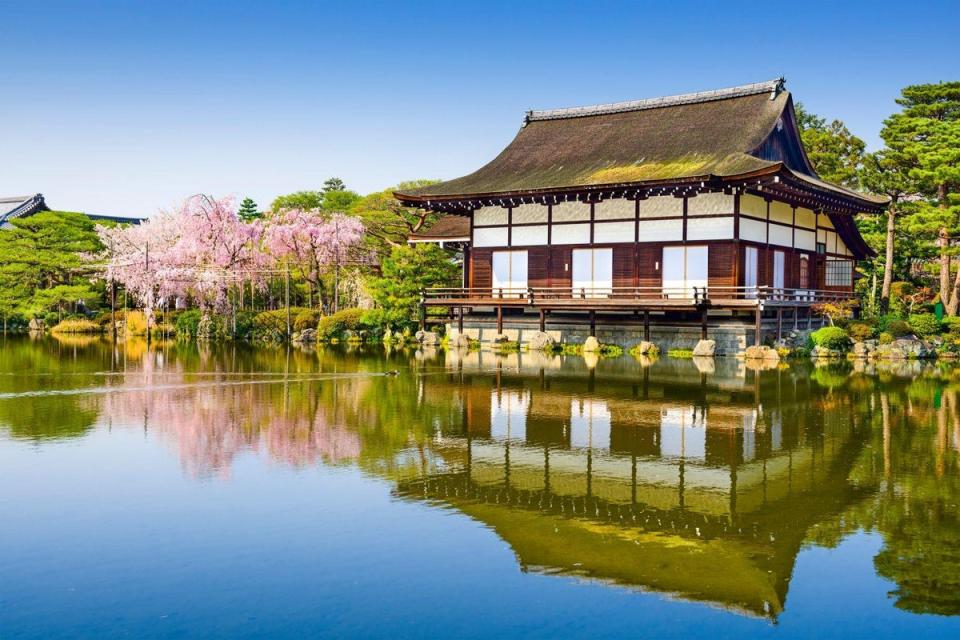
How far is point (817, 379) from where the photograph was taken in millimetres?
22656

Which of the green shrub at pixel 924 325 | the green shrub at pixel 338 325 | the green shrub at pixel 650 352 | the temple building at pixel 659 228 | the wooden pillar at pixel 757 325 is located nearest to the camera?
the wooden pillar at pixel 757 325

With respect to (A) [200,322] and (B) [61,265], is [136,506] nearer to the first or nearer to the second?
(A) [200,322]

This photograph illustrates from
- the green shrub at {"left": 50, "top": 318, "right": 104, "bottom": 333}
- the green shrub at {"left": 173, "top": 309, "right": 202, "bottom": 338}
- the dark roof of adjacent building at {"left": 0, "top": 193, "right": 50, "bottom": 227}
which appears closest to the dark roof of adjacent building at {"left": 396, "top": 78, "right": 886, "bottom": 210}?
the green shrub at {"left": 173, "top": 309, "right": 202, "bottom": 338}

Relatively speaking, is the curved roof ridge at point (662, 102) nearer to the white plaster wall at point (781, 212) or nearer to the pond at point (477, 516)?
the white plaster wall at point (781, 212)

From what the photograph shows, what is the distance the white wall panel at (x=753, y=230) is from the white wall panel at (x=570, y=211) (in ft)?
19.1

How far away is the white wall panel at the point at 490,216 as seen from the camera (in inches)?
1421

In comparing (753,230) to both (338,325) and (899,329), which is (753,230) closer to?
(899,329)

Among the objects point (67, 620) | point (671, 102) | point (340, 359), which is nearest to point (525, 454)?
point (67, 620)

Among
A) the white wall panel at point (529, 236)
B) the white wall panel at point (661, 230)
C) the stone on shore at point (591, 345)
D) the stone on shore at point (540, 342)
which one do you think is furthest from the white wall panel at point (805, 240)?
the stone on shore at point (540, 342)

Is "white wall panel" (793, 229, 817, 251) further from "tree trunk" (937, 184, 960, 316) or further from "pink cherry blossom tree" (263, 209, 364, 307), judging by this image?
"pink cherry blossom tree" (263, 209, 364, 307)

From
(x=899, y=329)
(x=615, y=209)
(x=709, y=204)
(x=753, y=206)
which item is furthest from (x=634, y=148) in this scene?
(x=899, y=329)

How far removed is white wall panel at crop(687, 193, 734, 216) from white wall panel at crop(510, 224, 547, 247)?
5.96 m

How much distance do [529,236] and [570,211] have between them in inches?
81.1

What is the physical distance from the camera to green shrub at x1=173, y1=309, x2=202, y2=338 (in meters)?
46.7
